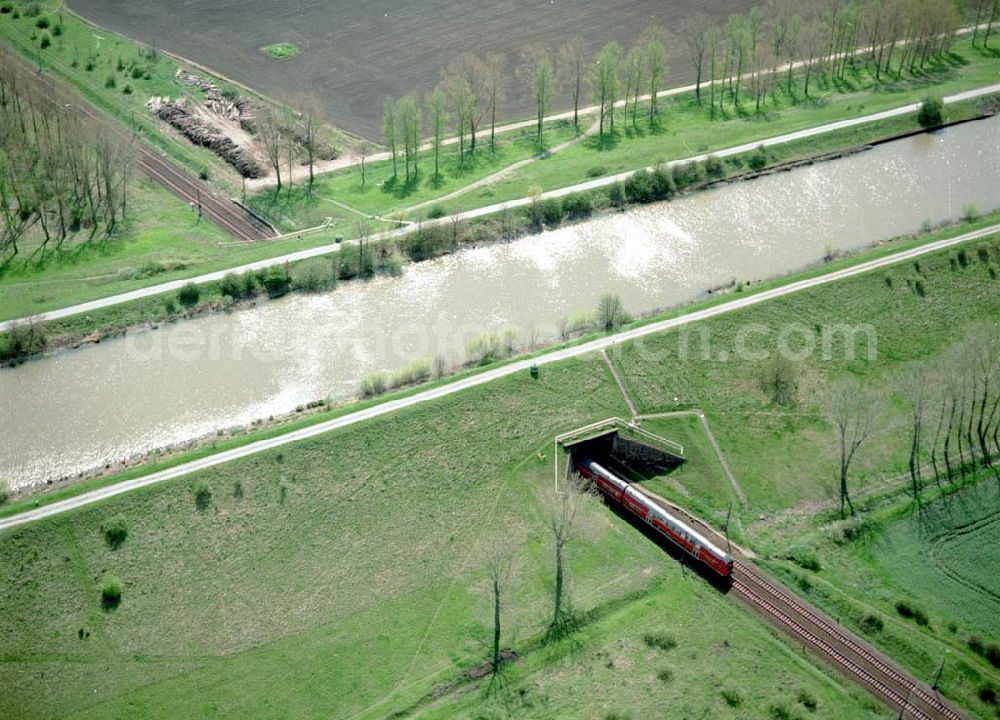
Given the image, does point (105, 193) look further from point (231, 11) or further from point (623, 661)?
point (623, 661)

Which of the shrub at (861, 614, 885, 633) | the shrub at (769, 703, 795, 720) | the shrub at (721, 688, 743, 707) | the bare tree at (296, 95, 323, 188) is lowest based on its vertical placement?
the shrub at (769, 703, 795, 720)

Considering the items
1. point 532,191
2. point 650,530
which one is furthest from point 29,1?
point 650,530

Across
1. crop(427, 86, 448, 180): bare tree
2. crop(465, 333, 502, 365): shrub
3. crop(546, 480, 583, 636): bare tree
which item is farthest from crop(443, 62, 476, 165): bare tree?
crop(546, 480, 583, 636): bare tree

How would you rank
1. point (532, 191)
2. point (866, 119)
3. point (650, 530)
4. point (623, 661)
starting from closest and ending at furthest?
point (623, 661)
point (650, 530)
point (532, 191)
point (866, 119)

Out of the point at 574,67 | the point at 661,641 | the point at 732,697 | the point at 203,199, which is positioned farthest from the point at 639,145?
the point at 732,697

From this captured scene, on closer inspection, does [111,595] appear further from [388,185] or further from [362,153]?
[362,153]

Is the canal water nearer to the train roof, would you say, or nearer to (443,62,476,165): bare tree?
the train roof
